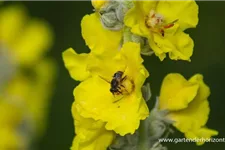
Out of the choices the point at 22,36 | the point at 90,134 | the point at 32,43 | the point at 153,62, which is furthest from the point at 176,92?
the point at 22,36

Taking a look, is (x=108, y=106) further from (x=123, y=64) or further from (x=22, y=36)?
(x=22, y=36)

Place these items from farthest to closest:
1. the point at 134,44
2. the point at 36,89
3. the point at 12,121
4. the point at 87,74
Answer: the point at 36,89 → the point at 12,121 → the point at 87,74 → the point at 134,44

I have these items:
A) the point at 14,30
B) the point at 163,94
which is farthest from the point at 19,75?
the point at 163,94

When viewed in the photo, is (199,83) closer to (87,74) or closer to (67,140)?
(87,74)

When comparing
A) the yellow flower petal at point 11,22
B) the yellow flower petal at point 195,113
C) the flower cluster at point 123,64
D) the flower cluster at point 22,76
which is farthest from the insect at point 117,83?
the yellow flower petal at point 11,22

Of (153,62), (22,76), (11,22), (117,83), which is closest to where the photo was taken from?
(117,83)

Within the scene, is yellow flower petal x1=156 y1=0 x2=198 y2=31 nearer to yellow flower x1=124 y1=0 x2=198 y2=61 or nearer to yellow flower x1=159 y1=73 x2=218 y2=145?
yellow flower x1=124 y1=0 x2=198 y2=61
